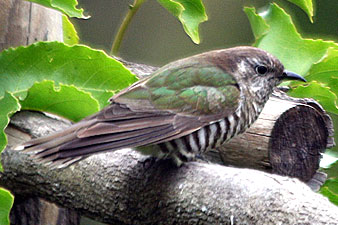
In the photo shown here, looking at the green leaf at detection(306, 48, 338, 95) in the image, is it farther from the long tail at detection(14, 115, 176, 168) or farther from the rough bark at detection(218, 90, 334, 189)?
the long tail at detection(14, 115, 176, 168)

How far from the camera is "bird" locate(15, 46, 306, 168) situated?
2.27 meters

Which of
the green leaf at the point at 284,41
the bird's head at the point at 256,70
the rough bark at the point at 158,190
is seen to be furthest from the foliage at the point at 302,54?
the rough bark at the point at 158,190

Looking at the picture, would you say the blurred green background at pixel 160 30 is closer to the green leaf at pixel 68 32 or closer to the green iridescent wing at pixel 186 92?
the green leaf at pixel 68 32

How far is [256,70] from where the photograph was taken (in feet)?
9.36

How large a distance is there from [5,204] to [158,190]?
468 mm

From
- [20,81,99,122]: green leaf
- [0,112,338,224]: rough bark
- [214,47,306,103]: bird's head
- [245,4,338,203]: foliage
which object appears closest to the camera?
[0,112,338,224]: rough bark

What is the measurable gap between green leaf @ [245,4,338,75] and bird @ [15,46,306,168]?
18 cm

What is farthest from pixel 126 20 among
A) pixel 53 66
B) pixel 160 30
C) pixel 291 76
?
pixel 160 30

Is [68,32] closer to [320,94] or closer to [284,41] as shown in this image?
[284,41]

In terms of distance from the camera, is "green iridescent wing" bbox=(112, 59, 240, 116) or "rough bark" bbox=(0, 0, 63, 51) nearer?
"green iridescent wing" bbox=(112, 59, 240, 116)

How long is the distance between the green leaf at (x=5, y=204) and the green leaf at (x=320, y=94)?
127cm

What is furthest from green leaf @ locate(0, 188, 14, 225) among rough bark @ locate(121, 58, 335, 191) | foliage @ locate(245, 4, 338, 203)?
foliage @ locate(245, 4, 338, 203)

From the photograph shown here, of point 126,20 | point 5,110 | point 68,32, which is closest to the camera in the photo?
point 5,110

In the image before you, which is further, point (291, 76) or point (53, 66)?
point (291, 76)
